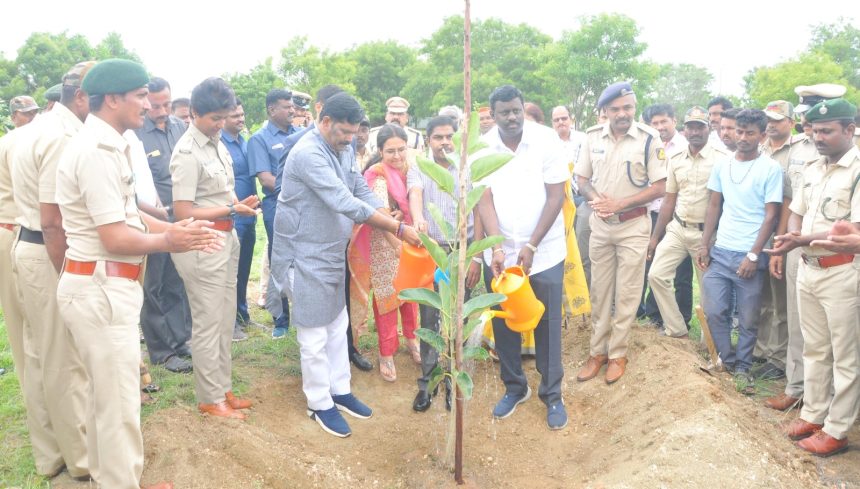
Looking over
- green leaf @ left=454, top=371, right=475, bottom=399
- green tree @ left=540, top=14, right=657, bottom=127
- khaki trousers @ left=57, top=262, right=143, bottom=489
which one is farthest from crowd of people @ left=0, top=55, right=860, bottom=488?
green tree @ left=540, top=14, right=657, bottom=127

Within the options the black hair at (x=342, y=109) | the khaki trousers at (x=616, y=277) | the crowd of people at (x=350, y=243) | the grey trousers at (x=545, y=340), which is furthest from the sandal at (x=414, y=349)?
the black hair at (x=342, y=109)

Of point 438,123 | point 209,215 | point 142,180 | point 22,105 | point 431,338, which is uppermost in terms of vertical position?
point 22,105

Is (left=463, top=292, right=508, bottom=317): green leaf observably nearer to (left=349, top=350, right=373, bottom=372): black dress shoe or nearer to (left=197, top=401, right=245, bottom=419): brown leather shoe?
(left=197, top=401, right=245, bottom=419): brown leather shoe

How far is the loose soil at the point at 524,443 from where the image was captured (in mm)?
3113

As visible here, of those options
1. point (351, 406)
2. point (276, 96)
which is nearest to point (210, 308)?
point (351, 406)

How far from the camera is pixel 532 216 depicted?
3867 millimetres

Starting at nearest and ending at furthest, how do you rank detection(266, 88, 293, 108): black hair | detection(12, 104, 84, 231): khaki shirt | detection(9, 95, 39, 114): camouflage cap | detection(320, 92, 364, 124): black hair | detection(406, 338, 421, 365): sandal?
1. detection(12, 104, 84, 231): khaki shirt
2. detection(320, 92, 364, 124): black hair
3. detection(406, 338, 421, 365): sandal
4. detection(266, 88, 293, 108): black hair
5. detection(9, 95, 39, 114): camouflage cap

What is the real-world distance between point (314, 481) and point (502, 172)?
2129 millimetres

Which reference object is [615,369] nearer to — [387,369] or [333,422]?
[387,369]

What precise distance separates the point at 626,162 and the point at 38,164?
3595 mm

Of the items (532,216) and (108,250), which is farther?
(532,216)

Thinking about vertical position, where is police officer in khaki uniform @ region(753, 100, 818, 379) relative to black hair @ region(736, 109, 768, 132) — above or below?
below

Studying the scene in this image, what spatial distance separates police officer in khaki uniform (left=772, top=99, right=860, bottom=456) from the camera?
133 inches

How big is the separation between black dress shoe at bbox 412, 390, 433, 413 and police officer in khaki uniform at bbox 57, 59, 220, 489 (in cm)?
189
